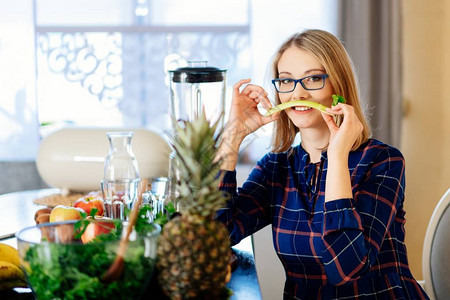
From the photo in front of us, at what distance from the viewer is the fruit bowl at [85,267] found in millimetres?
784

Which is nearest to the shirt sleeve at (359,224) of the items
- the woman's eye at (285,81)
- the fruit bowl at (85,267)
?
the woman's eye at (285,81)

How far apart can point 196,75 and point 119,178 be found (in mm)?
294

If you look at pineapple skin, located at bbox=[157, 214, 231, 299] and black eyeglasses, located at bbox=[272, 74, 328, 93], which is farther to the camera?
black eyeglasses, located at bbox=[272, 74, 328, 93]

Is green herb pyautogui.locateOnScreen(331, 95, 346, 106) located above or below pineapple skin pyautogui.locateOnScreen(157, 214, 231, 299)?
above

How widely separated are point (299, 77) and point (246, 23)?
1.68 m

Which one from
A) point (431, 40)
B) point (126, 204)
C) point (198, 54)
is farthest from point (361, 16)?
point (126, 204)

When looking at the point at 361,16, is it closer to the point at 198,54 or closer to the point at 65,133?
the point at 198,54

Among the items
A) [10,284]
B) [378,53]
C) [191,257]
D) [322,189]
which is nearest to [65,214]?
[10,284]

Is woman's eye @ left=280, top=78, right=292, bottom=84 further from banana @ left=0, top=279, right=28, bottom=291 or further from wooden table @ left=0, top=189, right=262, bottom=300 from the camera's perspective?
banana @ left=0, top=279, right=28, bottom=291

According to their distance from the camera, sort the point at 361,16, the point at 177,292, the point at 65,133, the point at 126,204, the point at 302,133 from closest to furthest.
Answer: the point at 177,292 < the point at 126,204 < the point at 302,133 < the point at 65,133 < the point at 361,16

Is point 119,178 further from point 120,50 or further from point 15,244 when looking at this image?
point 120,50

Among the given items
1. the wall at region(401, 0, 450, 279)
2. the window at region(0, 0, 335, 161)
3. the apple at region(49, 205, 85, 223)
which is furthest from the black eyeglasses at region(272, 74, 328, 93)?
the wall at region(401, 0, 450, 279)

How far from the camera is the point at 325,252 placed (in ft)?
4.25

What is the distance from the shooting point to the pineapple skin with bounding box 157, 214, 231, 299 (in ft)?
2.58
